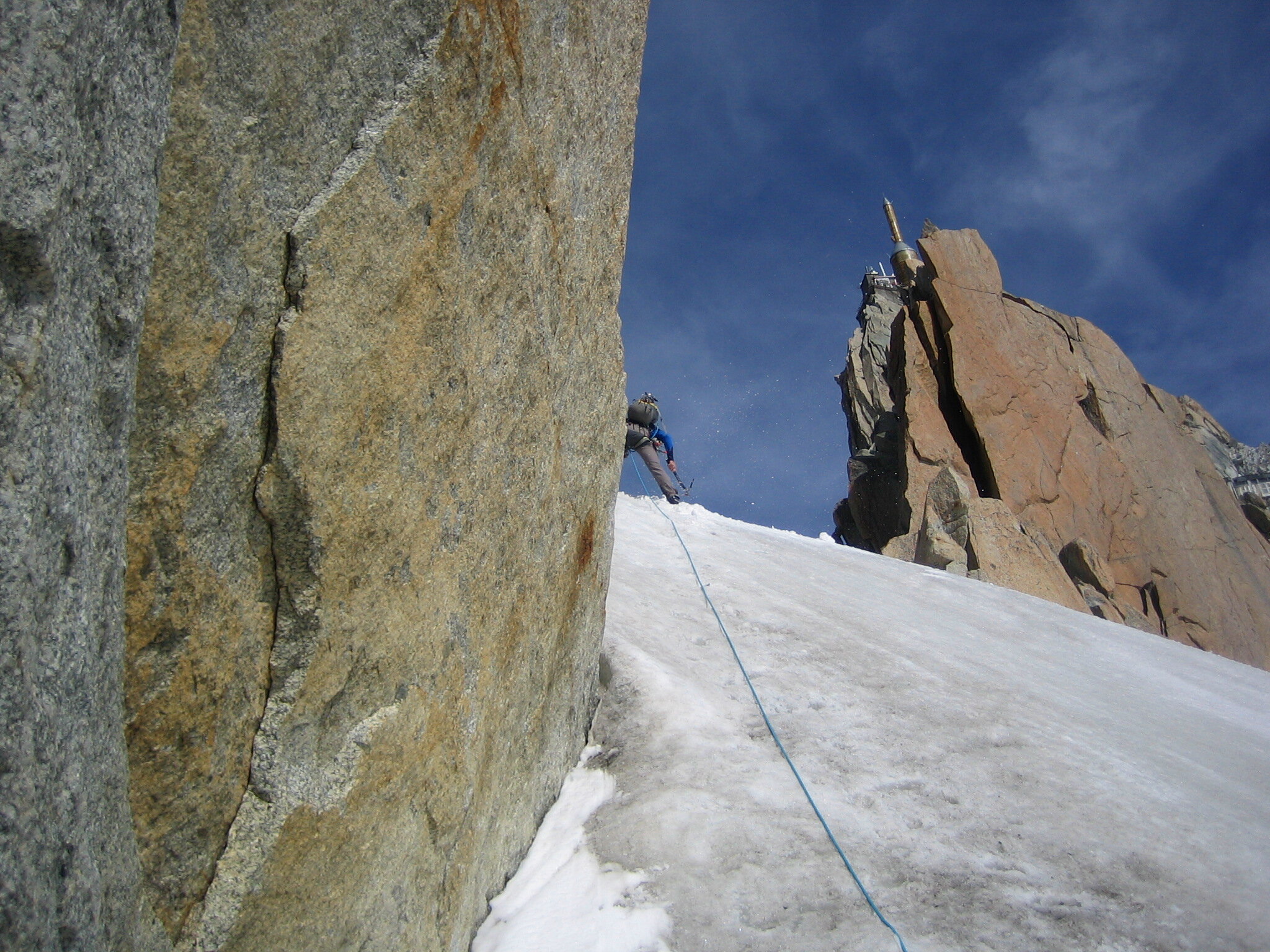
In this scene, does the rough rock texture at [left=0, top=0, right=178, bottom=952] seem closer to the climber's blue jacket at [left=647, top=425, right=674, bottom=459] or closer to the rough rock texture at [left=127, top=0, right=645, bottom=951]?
the rough rock texture at [left=127, top=0, right=645, bottom=951]

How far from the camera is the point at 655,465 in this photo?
1327 centimetres

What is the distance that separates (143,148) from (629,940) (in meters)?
3.25

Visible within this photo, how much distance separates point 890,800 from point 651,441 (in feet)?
30.9

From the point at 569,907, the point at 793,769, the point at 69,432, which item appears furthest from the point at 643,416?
the point at 69,432

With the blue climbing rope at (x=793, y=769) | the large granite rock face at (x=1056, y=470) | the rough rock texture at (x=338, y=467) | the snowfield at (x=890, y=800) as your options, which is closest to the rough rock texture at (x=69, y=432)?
the rough rock texture at (x=338, y=467)

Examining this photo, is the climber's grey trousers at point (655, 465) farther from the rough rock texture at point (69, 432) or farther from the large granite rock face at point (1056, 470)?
the rough rock texture at point (69, 432)

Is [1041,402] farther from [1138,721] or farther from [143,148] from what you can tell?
[143,148]

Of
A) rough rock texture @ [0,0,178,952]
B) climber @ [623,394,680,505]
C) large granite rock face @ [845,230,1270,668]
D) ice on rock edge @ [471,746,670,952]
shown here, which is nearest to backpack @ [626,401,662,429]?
climber @ [623,394,680,505]

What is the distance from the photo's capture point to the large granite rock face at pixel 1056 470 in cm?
1769

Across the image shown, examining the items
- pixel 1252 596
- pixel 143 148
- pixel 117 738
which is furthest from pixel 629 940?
pixel 1252 596

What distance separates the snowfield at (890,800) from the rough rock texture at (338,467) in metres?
0.79

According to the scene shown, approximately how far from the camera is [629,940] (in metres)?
3.30

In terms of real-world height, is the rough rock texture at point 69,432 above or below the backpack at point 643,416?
below

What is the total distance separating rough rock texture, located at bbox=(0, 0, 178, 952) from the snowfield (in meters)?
2.27
